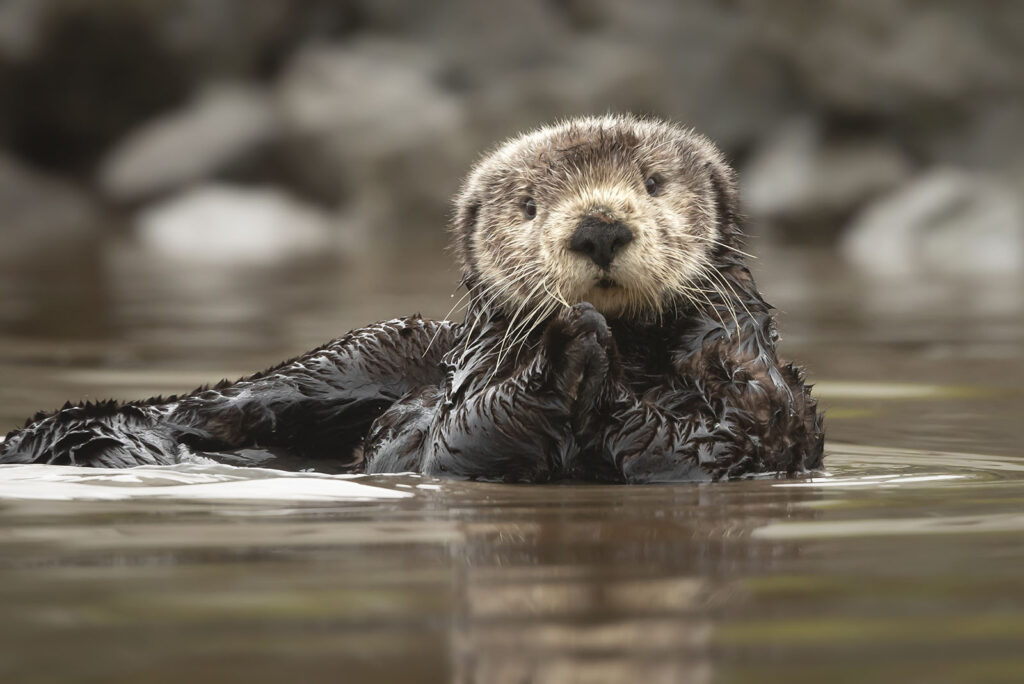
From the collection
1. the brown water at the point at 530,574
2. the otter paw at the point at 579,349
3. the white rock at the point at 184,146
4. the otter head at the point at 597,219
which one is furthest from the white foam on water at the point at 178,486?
the white rock at the point at 184,146

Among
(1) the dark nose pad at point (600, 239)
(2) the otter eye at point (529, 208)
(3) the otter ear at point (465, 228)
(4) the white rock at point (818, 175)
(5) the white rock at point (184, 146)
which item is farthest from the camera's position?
(5) the white rock at point (184, 146)

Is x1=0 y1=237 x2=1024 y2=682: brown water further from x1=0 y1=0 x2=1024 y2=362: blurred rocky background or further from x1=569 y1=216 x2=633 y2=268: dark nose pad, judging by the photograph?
x1=0 y1=0 x2=1024 y2=362: blurred rocky background

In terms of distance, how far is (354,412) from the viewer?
4352 mm

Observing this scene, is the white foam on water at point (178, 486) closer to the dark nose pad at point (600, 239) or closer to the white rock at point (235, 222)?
the dark nose pad at point (600, 239)

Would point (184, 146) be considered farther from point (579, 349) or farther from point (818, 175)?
point (579, 349)

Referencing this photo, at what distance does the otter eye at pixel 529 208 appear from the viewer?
389cm

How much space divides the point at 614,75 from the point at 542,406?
17.4 meters

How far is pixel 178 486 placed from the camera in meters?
3.30

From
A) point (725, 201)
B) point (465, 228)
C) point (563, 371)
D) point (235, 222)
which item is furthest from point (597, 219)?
point (235, 222)

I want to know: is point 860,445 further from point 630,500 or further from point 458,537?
point 458,537

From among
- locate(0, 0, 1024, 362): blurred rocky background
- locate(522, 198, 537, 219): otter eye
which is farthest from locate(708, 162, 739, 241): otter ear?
locate(0, 0, 1024, 362): blurred rocky background

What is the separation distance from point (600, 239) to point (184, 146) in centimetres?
1755

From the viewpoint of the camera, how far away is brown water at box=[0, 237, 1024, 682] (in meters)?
1.83

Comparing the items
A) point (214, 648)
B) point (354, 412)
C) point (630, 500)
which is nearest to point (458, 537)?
point (630, 500)
